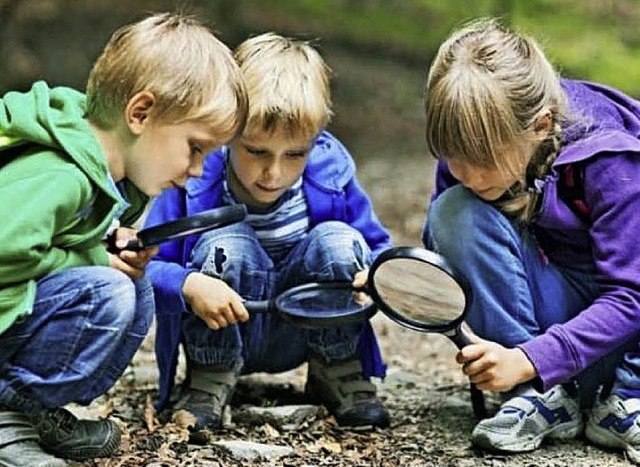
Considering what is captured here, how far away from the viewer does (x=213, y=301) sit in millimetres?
2828

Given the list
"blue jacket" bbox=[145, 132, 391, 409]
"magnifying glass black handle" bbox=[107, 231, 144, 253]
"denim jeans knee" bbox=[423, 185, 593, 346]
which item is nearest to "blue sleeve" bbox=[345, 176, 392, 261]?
"blue jacket" bbox=[145, 132, 391, 409]

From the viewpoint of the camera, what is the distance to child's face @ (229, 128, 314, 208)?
2867 mm

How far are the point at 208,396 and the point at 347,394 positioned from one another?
14.4 inches

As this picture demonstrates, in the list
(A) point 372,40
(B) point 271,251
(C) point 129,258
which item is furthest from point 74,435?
(A) point 372,40

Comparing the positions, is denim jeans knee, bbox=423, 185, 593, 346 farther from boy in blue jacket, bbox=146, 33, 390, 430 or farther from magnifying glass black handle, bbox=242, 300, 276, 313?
magnifying glass black handle, bbox=242, 300, 276, 313

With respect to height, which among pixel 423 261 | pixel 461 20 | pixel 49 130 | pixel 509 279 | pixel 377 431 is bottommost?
pixel 377 431

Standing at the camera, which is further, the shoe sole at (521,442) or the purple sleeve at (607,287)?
the shoe sole at (521,442)

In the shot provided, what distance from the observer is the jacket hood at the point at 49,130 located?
7.97 ft

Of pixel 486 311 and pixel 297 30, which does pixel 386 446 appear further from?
pixel 297 30

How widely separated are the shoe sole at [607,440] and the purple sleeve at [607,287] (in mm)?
238

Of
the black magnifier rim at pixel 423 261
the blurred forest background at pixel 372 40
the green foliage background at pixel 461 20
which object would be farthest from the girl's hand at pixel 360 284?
the green foliage background at pixel 461 20

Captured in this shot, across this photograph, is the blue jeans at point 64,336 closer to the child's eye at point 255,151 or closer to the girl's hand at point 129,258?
the girl's hand at point 129,258

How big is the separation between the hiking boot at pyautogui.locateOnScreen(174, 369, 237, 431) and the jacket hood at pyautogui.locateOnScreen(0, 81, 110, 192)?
752 mm

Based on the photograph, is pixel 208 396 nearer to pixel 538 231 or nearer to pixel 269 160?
pixel 269 160
